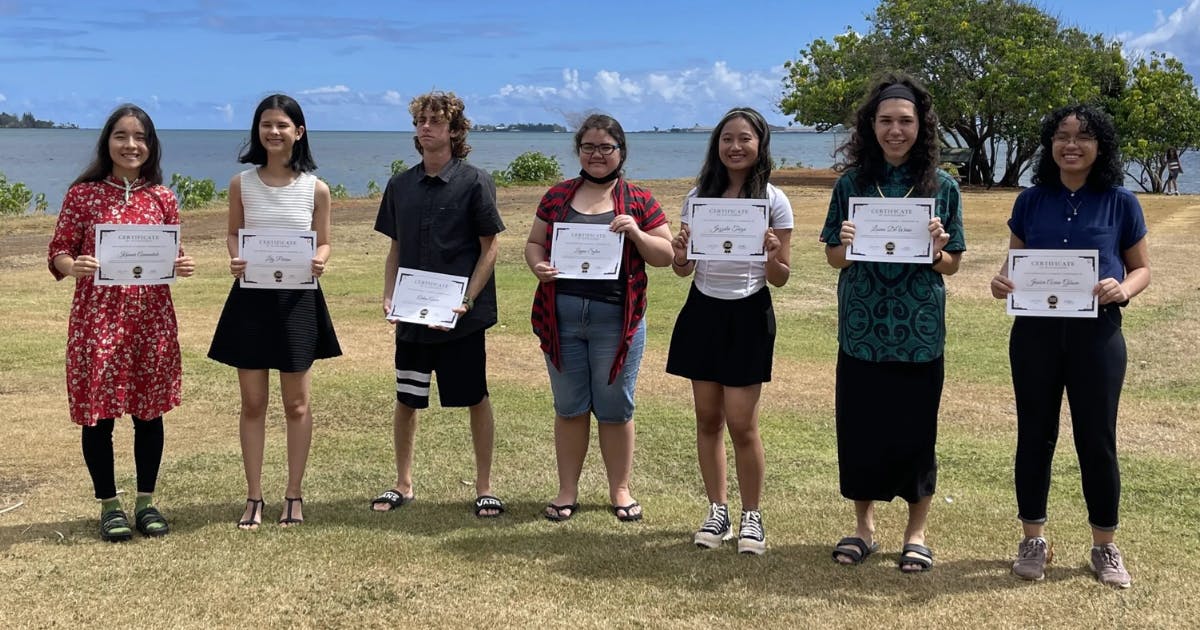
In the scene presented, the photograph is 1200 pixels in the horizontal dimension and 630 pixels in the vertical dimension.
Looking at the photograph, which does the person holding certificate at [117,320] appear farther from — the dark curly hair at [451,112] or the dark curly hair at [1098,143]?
the dark curly hair at [1098,143]

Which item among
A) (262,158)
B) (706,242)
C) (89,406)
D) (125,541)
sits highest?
(262,158)

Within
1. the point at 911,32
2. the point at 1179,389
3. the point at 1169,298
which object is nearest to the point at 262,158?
the point at 1179,389

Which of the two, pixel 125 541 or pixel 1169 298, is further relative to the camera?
pixel 1169 298

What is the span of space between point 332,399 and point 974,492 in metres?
4.43

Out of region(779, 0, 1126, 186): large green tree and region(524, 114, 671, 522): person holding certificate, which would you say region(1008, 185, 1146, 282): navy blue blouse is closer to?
region(524, 114, 671, 522): person holding certificate

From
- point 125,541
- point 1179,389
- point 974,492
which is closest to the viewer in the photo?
point 125,541

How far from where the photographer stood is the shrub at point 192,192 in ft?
77.0

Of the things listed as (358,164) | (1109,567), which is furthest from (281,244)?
(358,164)

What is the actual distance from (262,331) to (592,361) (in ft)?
4.96

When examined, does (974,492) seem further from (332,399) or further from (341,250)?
(341,250)

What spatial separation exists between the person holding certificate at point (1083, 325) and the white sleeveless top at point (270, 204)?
305 cm

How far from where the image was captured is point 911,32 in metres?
32.3

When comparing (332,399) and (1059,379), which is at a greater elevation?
(1059,379)

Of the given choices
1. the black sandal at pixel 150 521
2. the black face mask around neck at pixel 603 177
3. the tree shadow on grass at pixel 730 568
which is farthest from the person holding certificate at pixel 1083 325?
the black sandal at pixel 150 521
